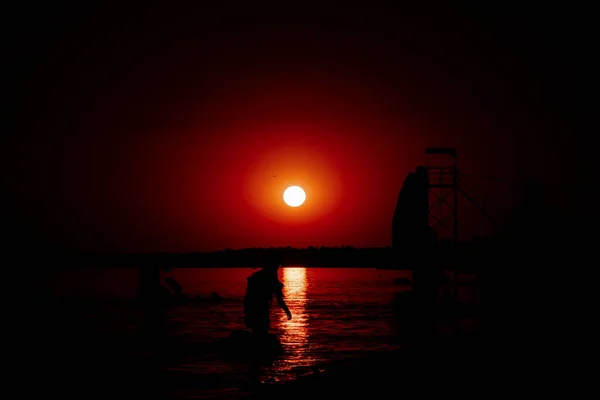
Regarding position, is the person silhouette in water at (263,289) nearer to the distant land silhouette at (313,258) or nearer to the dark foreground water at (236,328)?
the dark foreground water at (236,328)

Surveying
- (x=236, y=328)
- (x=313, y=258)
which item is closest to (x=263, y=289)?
Result: (x=236, y=328)

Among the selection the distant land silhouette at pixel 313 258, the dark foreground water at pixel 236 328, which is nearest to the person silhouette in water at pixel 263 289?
the dark foreground water at pixel 236 328

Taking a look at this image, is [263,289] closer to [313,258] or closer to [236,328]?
[236,328]

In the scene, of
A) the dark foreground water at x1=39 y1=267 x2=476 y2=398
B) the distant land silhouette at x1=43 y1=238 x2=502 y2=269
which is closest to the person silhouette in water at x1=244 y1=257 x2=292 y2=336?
the dark foreground water at x1=39 y1=267 x2=476 y2=398

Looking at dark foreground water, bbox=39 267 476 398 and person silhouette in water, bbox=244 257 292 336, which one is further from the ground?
person silhouette in water, bbox=244 257 292 336

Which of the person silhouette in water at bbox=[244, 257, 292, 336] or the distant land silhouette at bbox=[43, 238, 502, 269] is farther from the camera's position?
the distant land silhouette at bbox=[43, 238, 502, 269]

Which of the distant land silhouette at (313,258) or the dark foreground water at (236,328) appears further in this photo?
the distant land silhouette at (313,258)

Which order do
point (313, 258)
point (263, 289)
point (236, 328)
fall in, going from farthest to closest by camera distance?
point (313, 258)
point (236, 328)
point (263, 289)

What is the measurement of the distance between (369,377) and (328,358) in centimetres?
657

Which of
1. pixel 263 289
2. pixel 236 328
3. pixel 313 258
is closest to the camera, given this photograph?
pixel 263 289

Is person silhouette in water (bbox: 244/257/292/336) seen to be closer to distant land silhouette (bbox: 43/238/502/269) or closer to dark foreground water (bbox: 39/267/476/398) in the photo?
dark foreground water (bbox: 39/267/476/398)

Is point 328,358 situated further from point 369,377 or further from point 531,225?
point 531,225

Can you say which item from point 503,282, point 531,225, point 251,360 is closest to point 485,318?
point 503,282

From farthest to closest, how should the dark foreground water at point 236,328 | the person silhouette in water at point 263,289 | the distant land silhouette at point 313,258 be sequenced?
the distant land silhouette at point 313,258, the dark foreground water at point 236,328, the person silhouette in water at point 263,289
